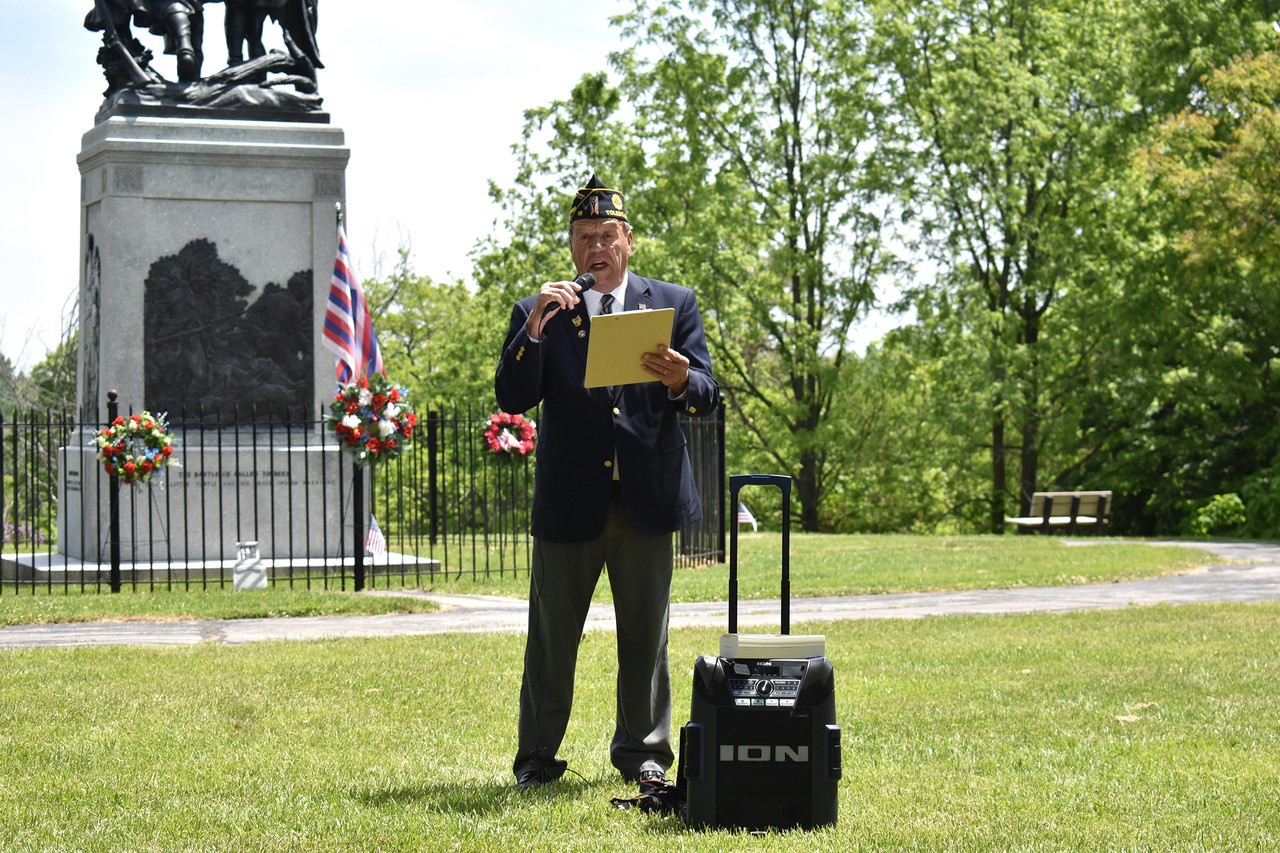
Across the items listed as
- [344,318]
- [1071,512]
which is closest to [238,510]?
[344,318]

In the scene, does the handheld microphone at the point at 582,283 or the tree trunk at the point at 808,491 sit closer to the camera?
the handheld microphone at the point at 582,283

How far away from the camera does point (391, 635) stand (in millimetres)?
11172

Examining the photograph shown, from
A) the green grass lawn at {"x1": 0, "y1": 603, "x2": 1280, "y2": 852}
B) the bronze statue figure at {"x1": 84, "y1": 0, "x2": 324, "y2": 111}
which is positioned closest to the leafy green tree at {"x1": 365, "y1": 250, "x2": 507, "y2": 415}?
the bronze statue figure at {"x1": 84, "y1": 0, "x2": 324, "y2": 111}

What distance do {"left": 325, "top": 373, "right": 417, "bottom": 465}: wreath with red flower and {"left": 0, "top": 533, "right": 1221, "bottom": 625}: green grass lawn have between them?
4.48 feet

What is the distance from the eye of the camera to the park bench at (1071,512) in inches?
1061

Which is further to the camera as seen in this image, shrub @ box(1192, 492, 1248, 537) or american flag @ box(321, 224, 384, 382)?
shrub @ box(1192, 492, 1248, 537)

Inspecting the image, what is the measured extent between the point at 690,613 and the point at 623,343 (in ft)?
25.3

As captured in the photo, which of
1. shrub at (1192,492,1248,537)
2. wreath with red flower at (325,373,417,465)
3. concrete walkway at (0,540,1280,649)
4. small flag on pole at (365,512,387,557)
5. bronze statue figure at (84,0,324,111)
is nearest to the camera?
concrete walkway at (0,540,1280,649)

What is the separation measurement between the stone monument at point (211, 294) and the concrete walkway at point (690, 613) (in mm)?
3360

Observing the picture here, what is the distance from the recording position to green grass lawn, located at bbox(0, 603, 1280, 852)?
5148 millimetres

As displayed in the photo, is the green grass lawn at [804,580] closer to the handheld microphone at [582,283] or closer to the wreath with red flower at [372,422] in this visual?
the wreath with red flower at [372,422]

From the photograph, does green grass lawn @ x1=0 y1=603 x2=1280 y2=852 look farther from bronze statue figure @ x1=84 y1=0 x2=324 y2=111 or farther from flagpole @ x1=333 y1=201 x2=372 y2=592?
bronze statue figure @ x1=84 y1=0 x2=324 y2=111

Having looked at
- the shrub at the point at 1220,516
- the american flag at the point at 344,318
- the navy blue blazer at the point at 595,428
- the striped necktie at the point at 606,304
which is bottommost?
the shrub at the point at 1220,516

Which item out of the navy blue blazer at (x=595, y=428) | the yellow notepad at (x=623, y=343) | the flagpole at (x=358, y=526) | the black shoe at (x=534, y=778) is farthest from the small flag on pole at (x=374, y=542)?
the yellow notepad at (x=623, y=343)
